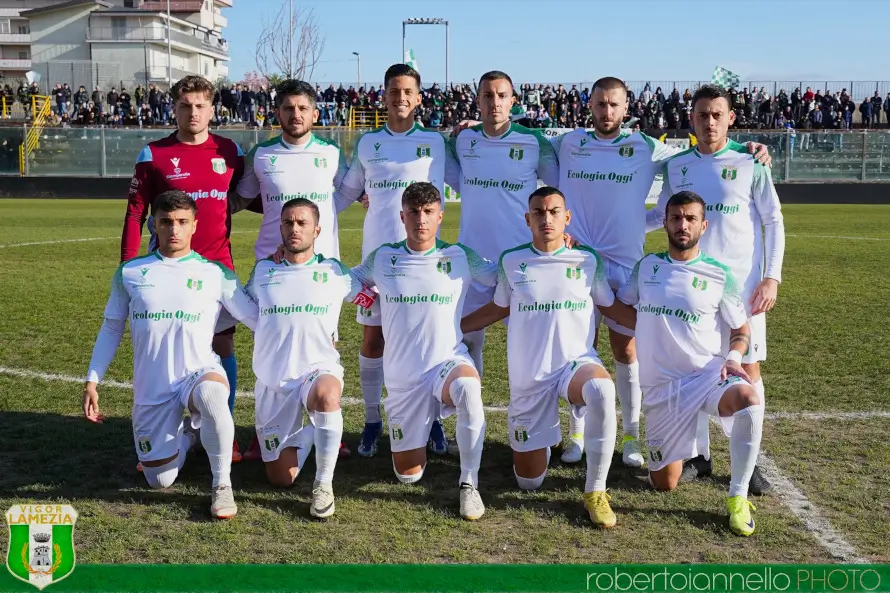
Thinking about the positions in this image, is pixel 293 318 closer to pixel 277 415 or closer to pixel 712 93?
pixel 277 415

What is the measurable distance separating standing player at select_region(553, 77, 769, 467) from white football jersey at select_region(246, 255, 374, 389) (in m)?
1.60

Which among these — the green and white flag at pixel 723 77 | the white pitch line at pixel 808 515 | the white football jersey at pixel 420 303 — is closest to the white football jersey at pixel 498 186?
the white football jersey at pixel 420 303

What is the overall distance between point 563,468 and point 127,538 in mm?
2391

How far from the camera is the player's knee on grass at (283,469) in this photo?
4.73m

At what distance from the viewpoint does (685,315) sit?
461 cm

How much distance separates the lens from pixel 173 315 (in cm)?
468

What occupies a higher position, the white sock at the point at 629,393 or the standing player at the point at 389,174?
the standing player at the point at 389,174

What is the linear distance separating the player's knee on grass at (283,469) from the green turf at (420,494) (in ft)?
0.21

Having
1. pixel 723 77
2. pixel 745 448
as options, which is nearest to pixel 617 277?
pixel 745 448

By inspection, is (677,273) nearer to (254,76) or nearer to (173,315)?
(173,315)

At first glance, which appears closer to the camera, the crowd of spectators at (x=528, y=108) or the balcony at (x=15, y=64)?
the crowd of spectators at (x=528, y=108)

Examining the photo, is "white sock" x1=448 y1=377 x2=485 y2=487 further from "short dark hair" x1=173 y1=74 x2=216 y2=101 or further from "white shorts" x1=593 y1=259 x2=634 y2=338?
"short dark hair" x1=173 y1=74 x2=216 y2=101

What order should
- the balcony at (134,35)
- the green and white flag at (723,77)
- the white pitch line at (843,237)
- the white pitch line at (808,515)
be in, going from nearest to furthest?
the white pitch line at (808,515) → the white pitch line at (843,237) → the green and white flag at (723,77) → the balcony at (134,35)

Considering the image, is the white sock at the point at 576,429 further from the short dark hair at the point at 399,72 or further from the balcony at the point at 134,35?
the balcony at the point at 134,35
